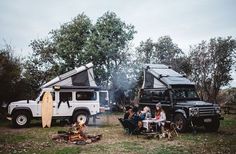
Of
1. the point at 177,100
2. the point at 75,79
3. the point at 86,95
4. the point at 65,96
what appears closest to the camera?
the point at 177,100

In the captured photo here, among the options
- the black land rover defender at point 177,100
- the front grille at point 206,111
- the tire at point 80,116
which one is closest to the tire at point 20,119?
the tire at point 80,116

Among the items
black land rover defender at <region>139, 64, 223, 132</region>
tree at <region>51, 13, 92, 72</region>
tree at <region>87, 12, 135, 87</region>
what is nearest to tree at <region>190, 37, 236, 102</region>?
tree at <region>87, 12, 135, 87</region>

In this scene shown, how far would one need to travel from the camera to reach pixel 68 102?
1711 cm

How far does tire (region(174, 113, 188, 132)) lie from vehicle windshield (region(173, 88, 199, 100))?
118cm

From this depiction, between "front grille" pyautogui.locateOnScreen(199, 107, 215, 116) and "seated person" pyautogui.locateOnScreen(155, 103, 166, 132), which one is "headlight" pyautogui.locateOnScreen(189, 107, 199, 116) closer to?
"front grille" pyautogui.locateOnScreen(199, 107, 215, 116)

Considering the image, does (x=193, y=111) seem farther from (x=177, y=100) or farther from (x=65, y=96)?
(x=65, y=96)

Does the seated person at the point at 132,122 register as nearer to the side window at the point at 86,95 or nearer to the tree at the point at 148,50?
the side window at the point at 86,95

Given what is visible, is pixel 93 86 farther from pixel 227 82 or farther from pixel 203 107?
pixel 227 82

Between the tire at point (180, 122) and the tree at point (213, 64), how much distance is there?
21864 mm

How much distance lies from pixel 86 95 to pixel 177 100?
6.01m

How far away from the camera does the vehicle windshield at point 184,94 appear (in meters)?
14.8

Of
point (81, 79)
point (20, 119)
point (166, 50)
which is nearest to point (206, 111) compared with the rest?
point (81, 79)

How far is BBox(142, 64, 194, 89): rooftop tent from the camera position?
15304 millimetres

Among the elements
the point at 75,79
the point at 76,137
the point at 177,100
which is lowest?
the point at 76,137
